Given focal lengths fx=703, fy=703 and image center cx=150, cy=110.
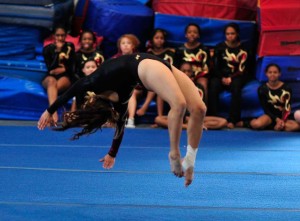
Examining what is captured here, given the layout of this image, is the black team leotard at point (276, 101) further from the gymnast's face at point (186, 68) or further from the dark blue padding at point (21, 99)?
the dark blue padding at point (21, 99)

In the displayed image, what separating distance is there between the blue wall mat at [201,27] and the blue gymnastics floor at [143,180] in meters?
1.73

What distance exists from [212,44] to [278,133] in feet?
5.05

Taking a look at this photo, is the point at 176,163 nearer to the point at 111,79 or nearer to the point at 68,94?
the point at 111,79

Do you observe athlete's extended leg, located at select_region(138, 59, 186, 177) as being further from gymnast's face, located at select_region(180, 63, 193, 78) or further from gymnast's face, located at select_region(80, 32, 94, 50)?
gymnast's face, located at select_region(80, 32, 94, 50)

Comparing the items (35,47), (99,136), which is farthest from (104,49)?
(99,136)

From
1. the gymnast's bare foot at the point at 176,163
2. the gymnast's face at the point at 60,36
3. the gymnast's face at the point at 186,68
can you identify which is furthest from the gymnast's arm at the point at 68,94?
the gymnast's face at the point at 60,36

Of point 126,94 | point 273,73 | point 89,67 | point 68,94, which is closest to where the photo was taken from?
point 68,94

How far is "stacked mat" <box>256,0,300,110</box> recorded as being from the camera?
7.79 m

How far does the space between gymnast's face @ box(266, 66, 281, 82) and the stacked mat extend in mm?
274

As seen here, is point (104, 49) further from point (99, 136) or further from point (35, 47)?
point (99, 136)

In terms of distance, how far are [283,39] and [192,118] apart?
4034 millimetres

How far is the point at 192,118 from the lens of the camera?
13.4ft

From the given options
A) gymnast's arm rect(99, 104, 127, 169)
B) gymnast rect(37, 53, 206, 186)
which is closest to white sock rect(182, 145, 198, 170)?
gymnast rect(37, 53, 206, 186)

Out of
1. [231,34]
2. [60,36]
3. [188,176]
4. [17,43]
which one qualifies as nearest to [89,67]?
[60,36]
